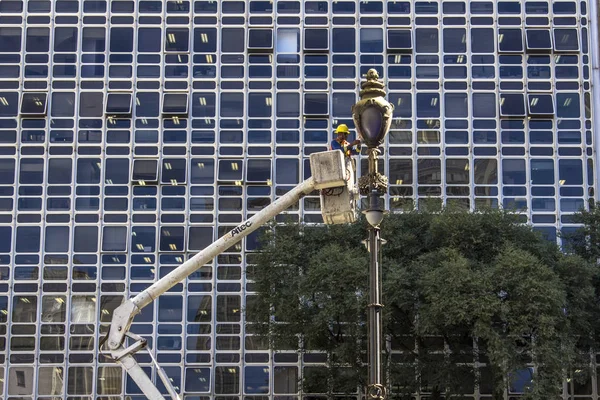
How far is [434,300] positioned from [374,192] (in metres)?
22.4

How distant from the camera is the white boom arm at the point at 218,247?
18.7 meters

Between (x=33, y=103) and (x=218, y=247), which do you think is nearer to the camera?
(x=218, y=247)

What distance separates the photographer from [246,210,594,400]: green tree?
36562 mm

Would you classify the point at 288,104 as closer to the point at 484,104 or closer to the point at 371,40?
the point at 371,40

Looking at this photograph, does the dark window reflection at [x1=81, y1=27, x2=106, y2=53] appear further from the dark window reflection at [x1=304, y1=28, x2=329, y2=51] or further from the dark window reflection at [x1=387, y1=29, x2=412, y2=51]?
the dark window reflection at [x1=387, y1=29, x2=412, y2=51]

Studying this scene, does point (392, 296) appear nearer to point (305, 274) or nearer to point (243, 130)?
point (305, 274)

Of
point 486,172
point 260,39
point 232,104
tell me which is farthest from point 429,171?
point 260,39

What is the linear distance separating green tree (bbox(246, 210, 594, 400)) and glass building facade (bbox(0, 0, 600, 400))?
15.4ft

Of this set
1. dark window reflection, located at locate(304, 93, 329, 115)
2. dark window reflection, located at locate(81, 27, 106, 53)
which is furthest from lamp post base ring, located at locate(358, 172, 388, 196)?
dark window reflection, located at locate(81, 27, 106, 53)

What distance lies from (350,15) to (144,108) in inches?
389

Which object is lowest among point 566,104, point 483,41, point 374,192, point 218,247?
point 218,247

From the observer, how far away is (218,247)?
2086 centimetres

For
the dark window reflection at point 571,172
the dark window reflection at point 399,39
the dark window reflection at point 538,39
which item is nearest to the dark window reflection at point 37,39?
the dark window reflection at point 399,39

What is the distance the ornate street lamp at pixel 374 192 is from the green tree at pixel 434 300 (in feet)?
71.2
